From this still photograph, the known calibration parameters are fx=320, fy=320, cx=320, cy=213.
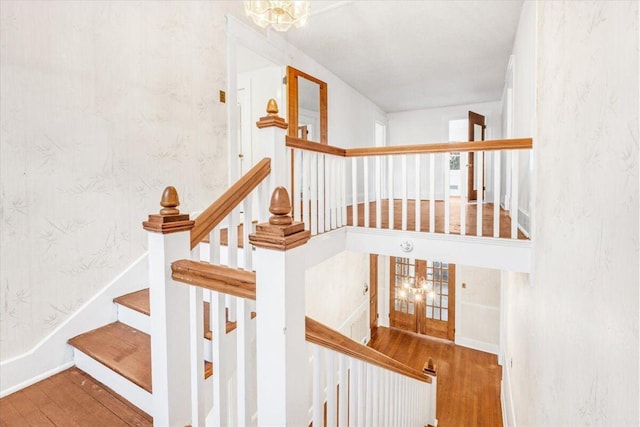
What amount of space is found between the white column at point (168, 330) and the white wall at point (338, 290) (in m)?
2.88

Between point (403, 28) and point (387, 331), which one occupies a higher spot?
point (403, 28)

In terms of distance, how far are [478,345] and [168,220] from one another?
22.2 ft

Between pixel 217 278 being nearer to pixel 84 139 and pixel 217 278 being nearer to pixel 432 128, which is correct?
pixel 84 139

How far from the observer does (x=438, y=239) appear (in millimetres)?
2764

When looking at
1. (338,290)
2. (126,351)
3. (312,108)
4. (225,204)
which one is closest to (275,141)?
(225,204)

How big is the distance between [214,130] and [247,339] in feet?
7.59

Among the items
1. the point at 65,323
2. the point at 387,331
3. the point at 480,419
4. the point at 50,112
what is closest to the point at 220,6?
the point at 50,112

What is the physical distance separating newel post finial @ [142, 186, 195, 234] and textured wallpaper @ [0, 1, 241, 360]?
112 cm

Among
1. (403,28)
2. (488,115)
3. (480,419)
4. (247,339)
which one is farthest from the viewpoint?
(488,115)

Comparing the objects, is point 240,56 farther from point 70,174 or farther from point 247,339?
point 247,339

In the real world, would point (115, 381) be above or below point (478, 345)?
above

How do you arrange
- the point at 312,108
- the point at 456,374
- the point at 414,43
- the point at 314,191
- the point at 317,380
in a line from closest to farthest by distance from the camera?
the point at 317,380, the point at 314,191, the point at 414,43, the point at 312,108, the point at 456,374

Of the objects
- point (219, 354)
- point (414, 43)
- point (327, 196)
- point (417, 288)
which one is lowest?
point (417, 288)

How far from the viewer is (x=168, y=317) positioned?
1.16 m
